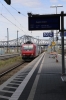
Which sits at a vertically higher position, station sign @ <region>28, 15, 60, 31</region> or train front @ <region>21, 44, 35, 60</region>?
station sign @ <region>28, 15, 60, 31</region>

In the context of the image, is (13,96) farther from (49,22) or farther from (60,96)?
(49,22)

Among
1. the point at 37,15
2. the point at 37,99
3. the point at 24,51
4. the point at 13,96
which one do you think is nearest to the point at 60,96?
the point at 37,99

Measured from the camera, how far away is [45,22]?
15.1 meters

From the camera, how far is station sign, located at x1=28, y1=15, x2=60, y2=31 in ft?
49.5

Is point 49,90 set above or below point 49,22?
below

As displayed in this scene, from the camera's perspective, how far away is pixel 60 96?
9047mm

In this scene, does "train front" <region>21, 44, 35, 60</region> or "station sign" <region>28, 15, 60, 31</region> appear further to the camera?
"train front" <region>21, 44, 35, 60</region>

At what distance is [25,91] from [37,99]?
1.78 metres

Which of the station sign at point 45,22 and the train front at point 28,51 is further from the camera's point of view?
the train front at point 28,51

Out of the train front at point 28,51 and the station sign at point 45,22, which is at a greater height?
the station sign at point 45,22

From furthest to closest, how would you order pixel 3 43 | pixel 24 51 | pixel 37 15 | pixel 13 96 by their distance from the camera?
pixel 3 43 < pixel 24 51 < pixel 37 15 < pixel 13 96

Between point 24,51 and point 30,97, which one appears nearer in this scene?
point 30,97

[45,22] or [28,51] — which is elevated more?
[45,22]

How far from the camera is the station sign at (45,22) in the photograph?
15.1 metres
